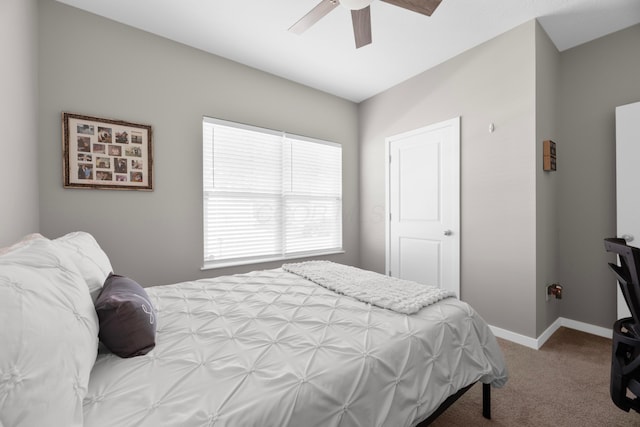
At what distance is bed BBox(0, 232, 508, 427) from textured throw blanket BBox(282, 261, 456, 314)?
0.05m

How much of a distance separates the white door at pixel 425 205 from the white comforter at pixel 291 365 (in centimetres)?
162

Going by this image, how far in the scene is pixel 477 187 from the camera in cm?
295

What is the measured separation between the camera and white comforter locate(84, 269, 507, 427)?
87 cm

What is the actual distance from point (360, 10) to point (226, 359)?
7.02 ft

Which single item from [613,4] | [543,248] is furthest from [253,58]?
[543,248]

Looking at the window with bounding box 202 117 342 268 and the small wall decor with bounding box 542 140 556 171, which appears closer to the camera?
the small wall decor with bounding box 542 140 556 171

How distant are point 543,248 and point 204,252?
3.24 metres

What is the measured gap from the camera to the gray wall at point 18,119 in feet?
5.29

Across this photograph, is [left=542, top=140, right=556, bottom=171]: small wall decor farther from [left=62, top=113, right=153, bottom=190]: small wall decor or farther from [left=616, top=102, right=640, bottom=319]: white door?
[left=62, top=113, right=153, bottom=190]: small wall decor

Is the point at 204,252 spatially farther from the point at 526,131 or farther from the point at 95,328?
the point at 526,131

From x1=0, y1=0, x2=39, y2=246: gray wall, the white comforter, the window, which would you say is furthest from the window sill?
x1=0, y1=0, x2=39, y2=246: gray wall

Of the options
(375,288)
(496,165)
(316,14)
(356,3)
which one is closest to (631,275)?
(375,288)

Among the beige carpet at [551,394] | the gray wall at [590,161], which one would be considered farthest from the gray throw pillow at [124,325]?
the gray wall at [590,161]

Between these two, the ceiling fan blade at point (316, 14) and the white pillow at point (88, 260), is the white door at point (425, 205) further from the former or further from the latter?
the white pillow at point (88, 260)
